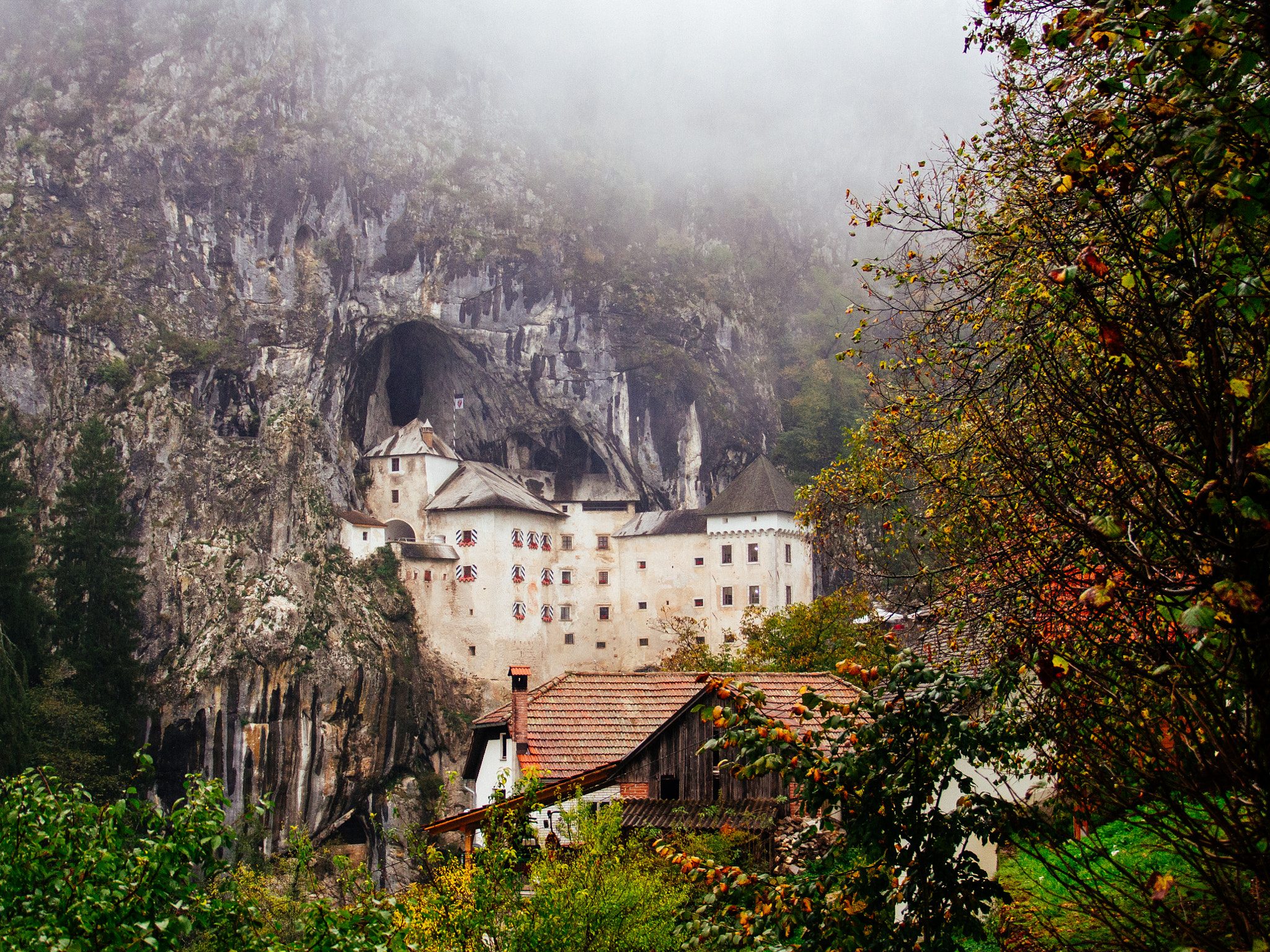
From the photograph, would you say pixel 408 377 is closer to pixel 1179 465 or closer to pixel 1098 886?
pixel 1098 886

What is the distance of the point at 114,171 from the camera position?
54.7 metres

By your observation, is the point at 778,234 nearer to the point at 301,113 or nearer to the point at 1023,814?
the point at 301,113

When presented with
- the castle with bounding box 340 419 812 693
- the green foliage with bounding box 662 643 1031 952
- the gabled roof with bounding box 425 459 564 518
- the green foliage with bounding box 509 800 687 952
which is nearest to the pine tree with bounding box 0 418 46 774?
the castle with bounding box 340 419 812 693

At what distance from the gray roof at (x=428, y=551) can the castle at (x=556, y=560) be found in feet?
0.16

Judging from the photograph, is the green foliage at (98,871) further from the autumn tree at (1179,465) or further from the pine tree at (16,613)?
the pine tree at (16,613)

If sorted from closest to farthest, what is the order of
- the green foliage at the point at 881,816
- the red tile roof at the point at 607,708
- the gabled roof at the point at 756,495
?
1. the green foliage at the point at 881,816
2. the red tile roof at the point at 607,708
3. the gabled roof at the point at 756,495

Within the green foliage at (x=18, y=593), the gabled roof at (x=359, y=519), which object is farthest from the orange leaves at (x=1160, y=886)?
the gabled roof at (x=359, y=519)

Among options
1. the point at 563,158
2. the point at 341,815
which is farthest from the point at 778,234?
the point at 341,815

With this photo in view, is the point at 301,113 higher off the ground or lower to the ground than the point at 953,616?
higher

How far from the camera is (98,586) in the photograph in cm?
4619

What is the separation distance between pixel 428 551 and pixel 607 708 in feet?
116

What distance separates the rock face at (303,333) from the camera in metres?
48.7

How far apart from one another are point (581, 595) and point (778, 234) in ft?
97.6

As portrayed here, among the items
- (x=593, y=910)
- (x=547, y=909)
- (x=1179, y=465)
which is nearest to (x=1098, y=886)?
(x=1179, y=465)
